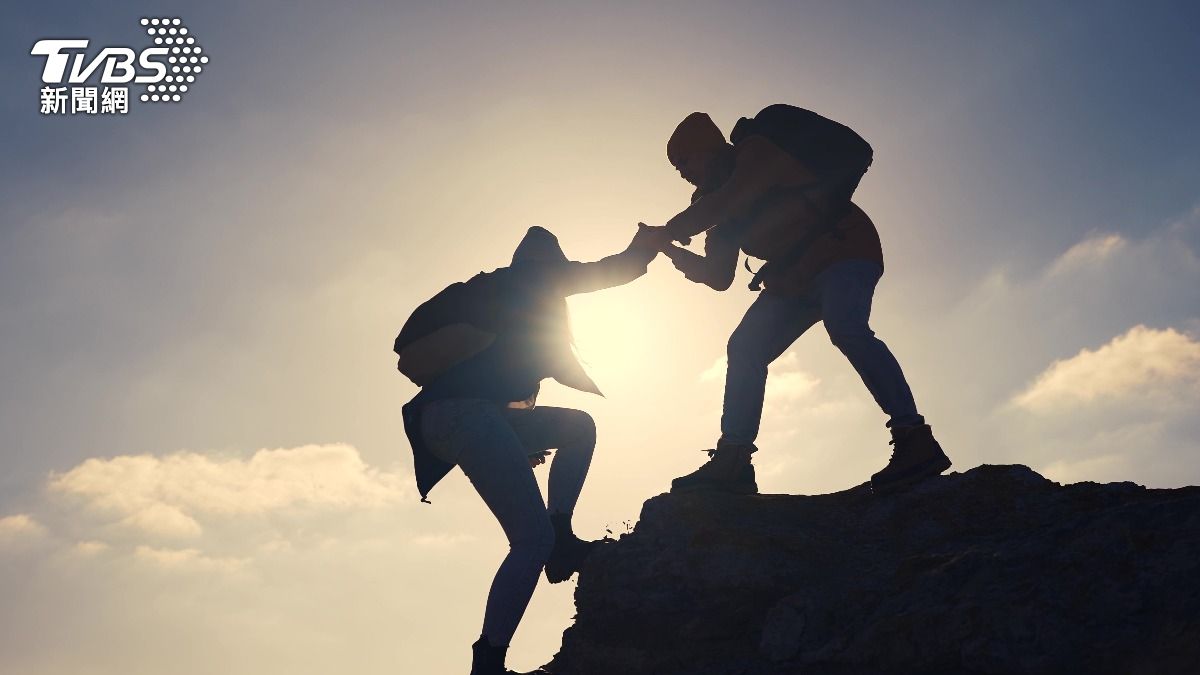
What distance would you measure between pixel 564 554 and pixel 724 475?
138 cm

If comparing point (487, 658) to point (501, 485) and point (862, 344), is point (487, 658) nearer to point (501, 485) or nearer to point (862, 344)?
point (501, 485)

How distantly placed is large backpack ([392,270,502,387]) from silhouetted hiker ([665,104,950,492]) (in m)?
1.91

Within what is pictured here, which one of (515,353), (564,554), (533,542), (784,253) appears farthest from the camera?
(784,253)

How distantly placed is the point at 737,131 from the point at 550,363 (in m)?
2.39

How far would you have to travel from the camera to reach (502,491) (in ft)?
19.7

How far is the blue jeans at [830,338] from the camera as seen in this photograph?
22.7 feet

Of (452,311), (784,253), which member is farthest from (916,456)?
(452,311)

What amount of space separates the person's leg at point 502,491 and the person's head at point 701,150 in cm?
260

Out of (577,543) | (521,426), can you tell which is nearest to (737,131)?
(521,426)

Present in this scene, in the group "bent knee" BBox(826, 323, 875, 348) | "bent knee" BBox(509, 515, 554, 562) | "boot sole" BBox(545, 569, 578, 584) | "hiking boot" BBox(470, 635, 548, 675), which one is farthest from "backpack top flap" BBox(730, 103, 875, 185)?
"hiking boot" BBox(470, 635, 548, 675)

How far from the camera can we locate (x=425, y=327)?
6379mm

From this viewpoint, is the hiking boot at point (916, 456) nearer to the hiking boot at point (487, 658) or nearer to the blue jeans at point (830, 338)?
the blue jeans at point (830, 338)

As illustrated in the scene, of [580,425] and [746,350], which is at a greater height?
[746,350]

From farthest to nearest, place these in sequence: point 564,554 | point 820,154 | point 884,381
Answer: point 820,154 < point 564,554 < point 884,381
